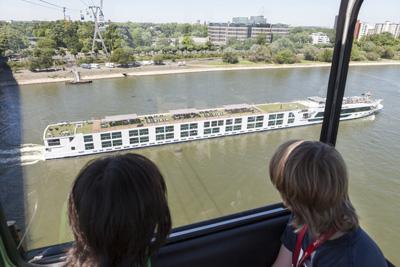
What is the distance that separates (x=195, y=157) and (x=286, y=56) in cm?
126

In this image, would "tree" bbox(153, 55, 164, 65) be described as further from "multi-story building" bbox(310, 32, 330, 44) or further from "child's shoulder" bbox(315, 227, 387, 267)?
"child's shoulder" bbox(315, 227, 387, 267)

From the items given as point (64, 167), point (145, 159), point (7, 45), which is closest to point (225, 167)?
point (64, 167)

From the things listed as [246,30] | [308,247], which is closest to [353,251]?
[308,247]

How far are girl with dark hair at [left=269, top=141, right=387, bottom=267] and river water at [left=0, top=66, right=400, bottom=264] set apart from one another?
1.83ft

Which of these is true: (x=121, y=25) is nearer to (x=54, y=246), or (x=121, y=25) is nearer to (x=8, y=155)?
(x=8, y=155)

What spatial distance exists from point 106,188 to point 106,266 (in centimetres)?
14

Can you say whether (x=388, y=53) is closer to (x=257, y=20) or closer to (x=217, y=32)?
(x=257, y=20)

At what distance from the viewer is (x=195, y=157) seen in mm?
2830

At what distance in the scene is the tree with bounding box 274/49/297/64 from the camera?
81.2 inches

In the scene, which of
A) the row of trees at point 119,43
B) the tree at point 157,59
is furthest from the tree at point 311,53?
the tree at point 157,59

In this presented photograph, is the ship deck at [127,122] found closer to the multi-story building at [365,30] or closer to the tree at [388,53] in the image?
the tree at [388,53]

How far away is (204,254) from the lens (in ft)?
2.99

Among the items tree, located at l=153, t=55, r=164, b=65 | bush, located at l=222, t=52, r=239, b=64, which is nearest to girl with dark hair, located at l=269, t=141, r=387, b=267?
tree, located at l=153, t=55, r=164, b=65

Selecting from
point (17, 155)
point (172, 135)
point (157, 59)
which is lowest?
point (172, 135)
